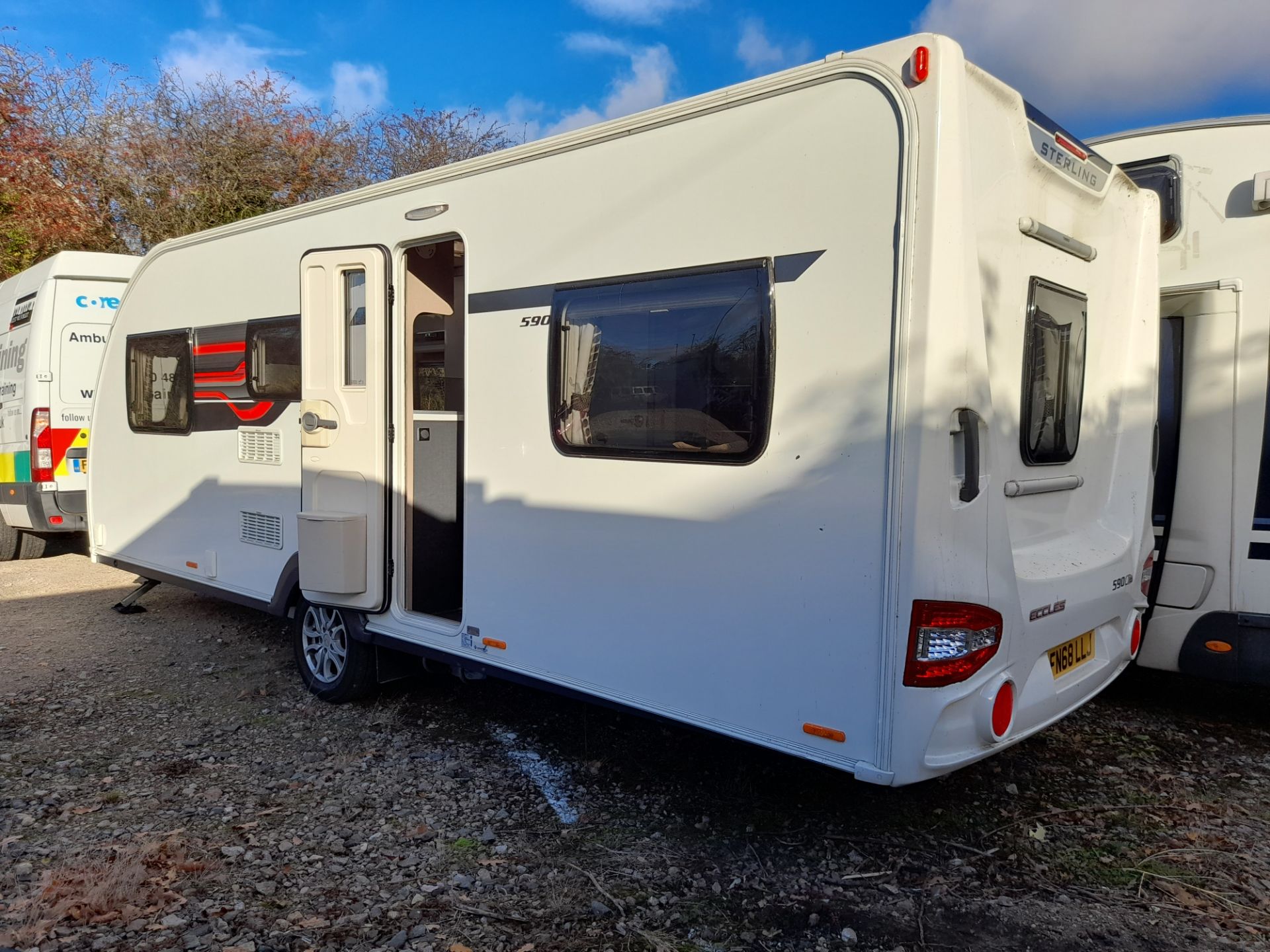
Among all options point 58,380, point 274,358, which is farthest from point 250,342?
point 58,380

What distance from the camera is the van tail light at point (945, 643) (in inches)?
110

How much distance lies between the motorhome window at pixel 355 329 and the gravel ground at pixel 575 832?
1756 millimetres

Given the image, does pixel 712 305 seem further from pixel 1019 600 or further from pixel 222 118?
pixel 222 118

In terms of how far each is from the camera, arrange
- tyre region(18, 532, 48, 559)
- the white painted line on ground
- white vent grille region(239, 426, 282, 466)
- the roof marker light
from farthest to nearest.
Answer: tyre region(18, 532, 48, 559) < white vent grille region(239, 426, 282, 466) < the white painted line on ground < the roof marker light

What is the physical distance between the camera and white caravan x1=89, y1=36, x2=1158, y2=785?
2814 mm

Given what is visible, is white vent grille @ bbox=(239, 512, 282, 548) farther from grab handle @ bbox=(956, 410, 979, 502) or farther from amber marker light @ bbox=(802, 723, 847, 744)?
grab handle @ bbox=(956, 410, 979, 502)

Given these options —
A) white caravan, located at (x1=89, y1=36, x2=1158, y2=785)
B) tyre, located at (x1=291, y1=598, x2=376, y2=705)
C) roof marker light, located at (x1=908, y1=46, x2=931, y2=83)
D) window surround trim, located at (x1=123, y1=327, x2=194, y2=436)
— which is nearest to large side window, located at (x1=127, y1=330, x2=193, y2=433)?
window surround trim, located at (x1=123, y1=327, x2=194, y2=436)

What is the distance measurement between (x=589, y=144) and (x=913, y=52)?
1.34 m

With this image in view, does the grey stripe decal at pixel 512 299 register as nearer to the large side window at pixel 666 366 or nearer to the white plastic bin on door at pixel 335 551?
the large side window at pixel 666 366

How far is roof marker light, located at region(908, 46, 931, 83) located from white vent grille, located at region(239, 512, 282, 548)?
389 centimetres

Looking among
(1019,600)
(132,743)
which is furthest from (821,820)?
(132,743)

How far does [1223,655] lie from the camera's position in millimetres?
4215

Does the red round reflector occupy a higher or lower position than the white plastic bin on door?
lower

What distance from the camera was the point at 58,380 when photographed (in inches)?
328
